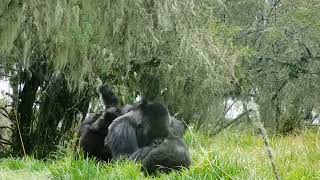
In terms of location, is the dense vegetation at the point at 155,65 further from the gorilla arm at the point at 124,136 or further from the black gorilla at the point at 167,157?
the gorilla arm at the point at 124,136

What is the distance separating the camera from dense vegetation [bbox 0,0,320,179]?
26.3 feet

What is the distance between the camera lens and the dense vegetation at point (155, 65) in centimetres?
801

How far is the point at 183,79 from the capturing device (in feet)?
40.4

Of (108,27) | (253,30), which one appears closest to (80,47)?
(108,27)

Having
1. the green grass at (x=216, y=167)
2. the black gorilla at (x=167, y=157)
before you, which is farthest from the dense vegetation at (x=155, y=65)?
the black gorilla at (x=167, y=157)

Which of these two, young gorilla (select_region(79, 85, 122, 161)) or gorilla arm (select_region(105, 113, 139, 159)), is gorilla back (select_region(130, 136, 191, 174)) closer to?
gorilla arm (select_region(105, 113, 139, 159))

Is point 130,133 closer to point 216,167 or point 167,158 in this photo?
point 167,158

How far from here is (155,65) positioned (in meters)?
12.1

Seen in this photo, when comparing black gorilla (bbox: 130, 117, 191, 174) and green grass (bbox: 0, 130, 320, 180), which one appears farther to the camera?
black gorilla (bbox: 130, 117, 191, 174)

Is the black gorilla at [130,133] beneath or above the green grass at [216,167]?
above

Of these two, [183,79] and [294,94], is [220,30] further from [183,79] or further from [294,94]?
[294,94]

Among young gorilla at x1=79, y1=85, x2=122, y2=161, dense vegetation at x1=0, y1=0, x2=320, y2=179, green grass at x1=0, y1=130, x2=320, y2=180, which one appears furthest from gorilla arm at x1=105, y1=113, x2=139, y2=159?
young gorilla at x1=79, y1=85, x2=122, y2=161

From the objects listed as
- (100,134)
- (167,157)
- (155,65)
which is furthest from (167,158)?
(155,65)

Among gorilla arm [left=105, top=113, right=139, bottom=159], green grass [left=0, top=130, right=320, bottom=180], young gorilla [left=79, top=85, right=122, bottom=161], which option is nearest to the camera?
green grass [left=0, top=130, right=320, bottom=180]
